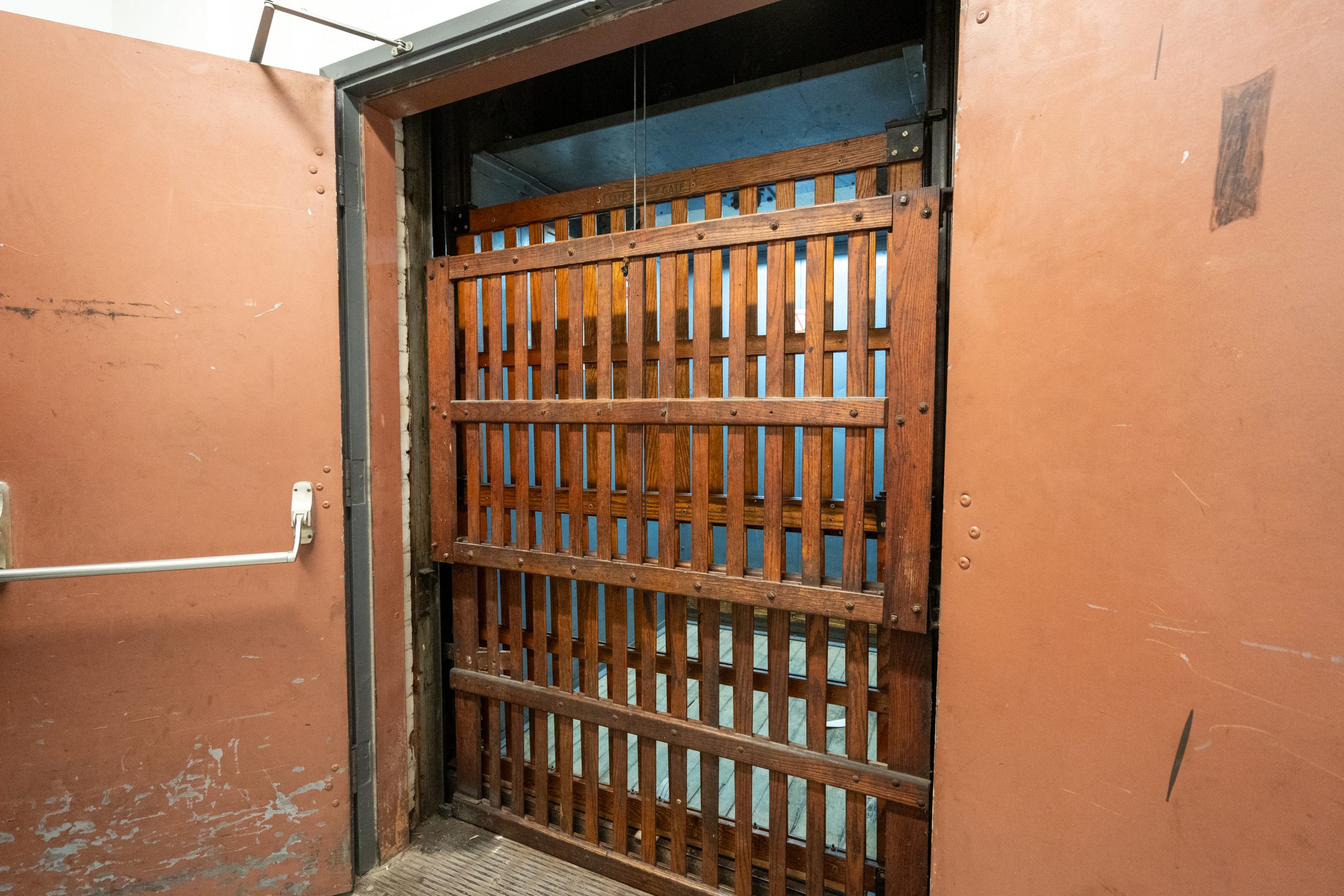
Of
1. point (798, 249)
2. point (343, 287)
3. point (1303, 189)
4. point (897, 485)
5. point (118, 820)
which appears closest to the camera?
→ point (1303, 189)

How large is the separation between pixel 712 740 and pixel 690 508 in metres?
0.56

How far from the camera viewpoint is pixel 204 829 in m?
A: 1.33

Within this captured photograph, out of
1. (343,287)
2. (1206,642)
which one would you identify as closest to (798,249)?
(343,287)

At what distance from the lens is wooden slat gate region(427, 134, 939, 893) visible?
46.0 inches

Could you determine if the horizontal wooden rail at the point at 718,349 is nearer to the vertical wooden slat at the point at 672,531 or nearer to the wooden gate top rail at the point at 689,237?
the vertical wooden slat at the point at 672,531

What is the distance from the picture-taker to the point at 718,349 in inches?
53.7

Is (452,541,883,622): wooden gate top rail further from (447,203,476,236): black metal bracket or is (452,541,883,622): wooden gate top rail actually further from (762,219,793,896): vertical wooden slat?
(447,203,476,236): black metal bracket

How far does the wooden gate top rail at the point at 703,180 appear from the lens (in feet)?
4.02

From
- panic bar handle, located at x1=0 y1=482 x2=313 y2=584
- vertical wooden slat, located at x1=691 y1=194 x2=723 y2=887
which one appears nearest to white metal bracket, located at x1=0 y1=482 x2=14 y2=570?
panic bar handle, located at x1=0 y1=482 x2=313 y2=584

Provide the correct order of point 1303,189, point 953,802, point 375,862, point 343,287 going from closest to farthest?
point 1303,189 < point 953,802 < point 343,287 < point 375,862

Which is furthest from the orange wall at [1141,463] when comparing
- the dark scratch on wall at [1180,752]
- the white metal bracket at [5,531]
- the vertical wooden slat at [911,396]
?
the white metal bracket at [5,531]

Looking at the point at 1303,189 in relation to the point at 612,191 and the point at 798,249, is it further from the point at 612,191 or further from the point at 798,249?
the point at 798,249

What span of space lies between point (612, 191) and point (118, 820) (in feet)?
6.05

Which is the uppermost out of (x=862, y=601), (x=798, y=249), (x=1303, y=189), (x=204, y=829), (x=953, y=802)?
(x=798, y=249)
